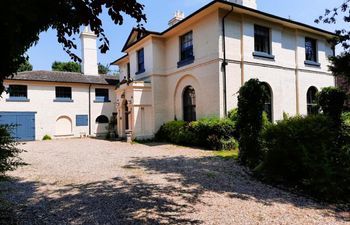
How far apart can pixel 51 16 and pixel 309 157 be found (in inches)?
273

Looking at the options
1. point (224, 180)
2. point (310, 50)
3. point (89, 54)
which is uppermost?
point (89, 54)

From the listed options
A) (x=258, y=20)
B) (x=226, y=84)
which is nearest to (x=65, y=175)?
(x=226, y=84)

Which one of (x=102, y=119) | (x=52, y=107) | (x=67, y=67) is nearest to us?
(x=52, y=107)

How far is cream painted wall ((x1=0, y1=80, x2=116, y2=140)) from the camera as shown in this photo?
76.8 ft

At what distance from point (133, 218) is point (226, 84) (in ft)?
38.9

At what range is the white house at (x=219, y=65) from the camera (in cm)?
1573

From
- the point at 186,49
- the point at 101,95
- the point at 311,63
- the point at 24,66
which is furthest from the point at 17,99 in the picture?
the point at 311,63

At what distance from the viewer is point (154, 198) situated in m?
6.00

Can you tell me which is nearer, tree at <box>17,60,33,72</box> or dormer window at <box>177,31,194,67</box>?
tree at <box>17,60,33,72</box>

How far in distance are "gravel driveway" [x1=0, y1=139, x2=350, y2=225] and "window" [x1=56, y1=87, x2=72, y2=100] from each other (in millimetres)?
16807

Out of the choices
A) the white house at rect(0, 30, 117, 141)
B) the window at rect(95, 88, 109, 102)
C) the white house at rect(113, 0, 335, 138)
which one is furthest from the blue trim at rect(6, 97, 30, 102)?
the white house at rect(113, 0, 335, 138)

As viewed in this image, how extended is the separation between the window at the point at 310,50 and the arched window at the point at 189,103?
30.5 feet

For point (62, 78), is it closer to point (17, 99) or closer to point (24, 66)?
point (17, 99)

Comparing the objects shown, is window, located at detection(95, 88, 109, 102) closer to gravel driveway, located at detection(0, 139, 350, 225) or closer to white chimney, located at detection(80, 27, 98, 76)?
white chimney, located at detection(80, 27, 98, 76)
